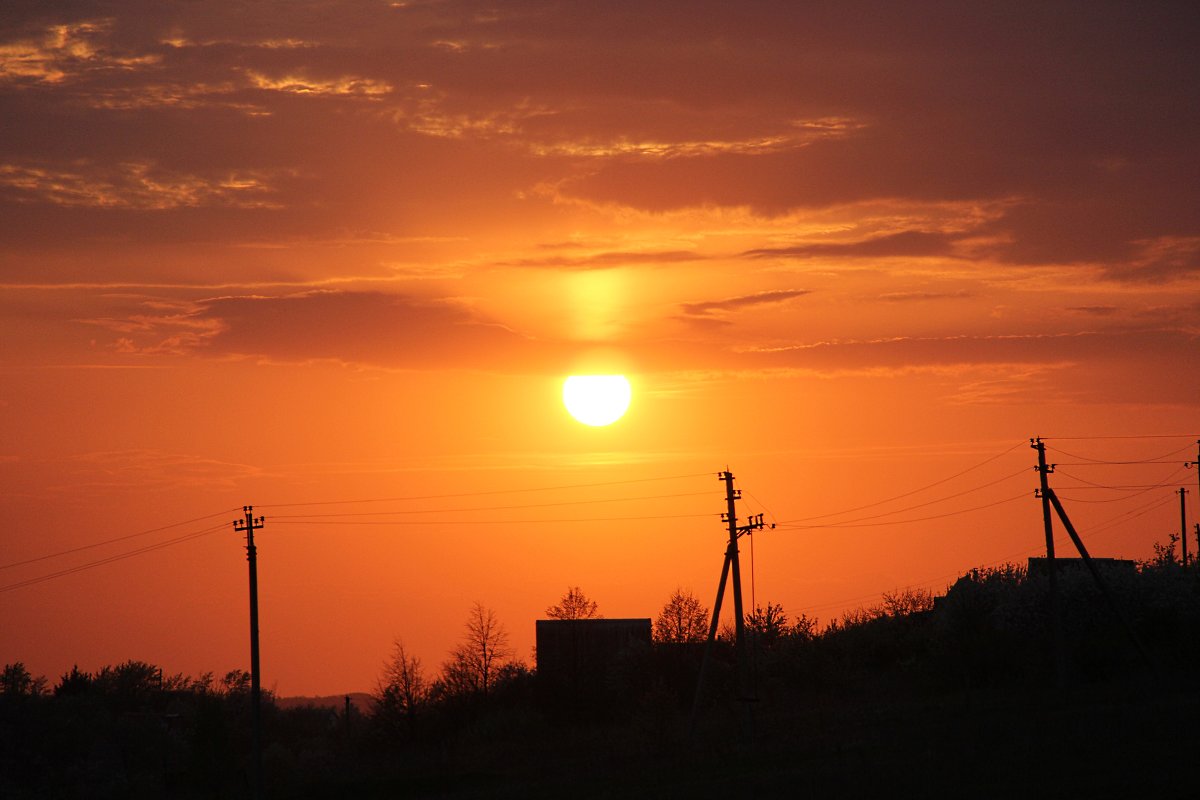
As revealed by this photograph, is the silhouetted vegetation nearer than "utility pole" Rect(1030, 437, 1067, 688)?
Yes

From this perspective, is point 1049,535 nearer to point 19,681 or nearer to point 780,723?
point 780,723

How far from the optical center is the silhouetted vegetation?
39.7 meters

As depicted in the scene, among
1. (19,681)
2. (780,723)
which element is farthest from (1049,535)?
(19,681)

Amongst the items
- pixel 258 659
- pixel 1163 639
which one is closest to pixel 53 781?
pixel 258 659

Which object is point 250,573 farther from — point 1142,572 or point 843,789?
point 1142,572

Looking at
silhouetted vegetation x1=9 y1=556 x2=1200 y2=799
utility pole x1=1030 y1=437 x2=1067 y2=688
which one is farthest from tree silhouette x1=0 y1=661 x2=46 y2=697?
utility pole x1=1030 y1=437 x2=1067 y2=688

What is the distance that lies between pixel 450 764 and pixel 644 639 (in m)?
26.8

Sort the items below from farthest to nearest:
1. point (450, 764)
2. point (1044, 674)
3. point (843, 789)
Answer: point (1044, 674)
point (450, 764)
point (843, 789)

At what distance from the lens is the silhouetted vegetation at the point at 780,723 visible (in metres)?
39.7

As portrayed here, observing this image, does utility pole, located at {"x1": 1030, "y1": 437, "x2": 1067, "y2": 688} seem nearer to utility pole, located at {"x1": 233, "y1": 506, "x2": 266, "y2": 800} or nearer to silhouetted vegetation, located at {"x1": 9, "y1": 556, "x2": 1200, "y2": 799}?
silhouetted vegetation, located at {"x1": 9, "y1": 556, "x2": 1200, "y2": 799}

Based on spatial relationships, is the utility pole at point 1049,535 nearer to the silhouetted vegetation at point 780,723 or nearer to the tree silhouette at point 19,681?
the silhouetted vegetation at point 780,723

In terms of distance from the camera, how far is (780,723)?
2466 inches

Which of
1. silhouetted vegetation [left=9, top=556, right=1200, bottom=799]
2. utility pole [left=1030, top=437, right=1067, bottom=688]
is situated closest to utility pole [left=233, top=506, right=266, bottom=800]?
silhouetted vegetation [left=9, top=556, right=1200, bottom=799]

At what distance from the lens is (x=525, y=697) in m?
82.2
